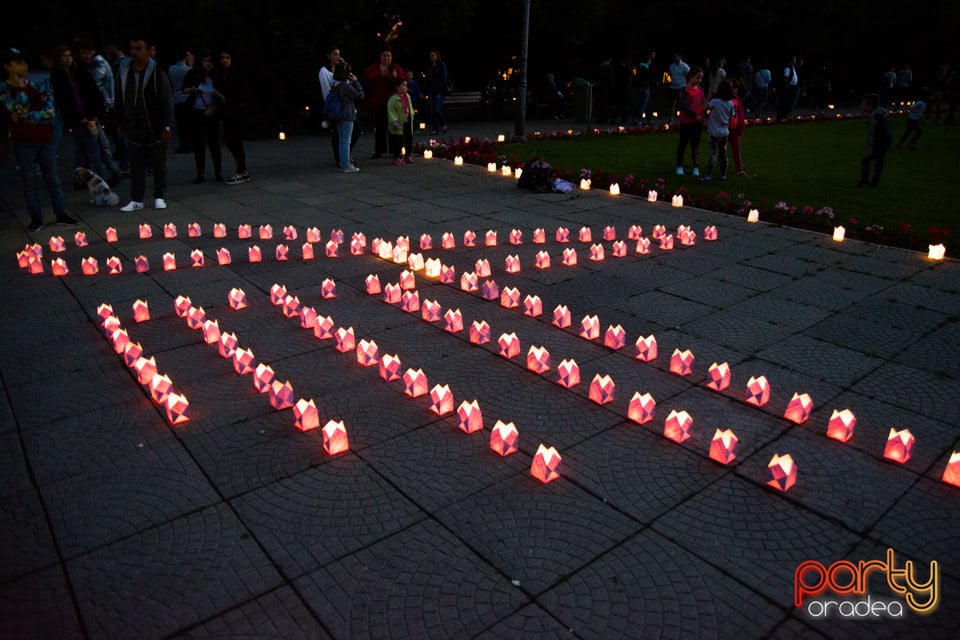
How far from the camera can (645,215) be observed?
9750mm

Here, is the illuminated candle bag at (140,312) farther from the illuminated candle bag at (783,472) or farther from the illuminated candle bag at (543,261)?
the illuminated candle bag at (783,472)

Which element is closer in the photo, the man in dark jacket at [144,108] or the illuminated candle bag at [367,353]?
the illuminated candle bag at [367,353]

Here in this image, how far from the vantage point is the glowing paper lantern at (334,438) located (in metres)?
3.77

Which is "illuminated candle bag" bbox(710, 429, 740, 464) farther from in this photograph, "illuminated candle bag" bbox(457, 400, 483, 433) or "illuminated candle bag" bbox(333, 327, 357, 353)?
"illuminated candle bag" bbox(333, 327, 357, 353)

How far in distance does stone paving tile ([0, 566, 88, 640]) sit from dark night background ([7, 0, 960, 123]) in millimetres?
17041

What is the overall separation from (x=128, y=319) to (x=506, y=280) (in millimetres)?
3405

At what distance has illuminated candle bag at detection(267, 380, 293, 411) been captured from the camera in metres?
4.29

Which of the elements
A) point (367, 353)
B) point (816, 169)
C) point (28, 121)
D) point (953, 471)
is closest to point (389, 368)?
point (367, 353)

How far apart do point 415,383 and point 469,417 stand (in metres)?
0.58

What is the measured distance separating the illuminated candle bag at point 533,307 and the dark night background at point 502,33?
14.9 metres

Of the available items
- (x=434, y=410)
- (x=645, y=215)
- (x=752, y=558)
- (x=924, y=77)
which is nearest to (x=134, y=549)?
(x=434, y=410)

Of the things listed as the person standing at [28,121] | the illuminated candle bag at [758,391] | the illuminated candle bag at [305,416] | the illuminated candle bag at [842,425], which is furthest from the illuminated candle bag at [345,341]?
the person standing at [28,121]

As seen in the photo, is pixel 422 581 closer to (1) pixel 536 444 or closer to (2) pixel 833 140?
(1) pixel 536 444

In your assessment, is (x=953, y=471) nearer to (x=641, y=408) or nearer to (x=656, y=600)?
(x=641, y=408)
